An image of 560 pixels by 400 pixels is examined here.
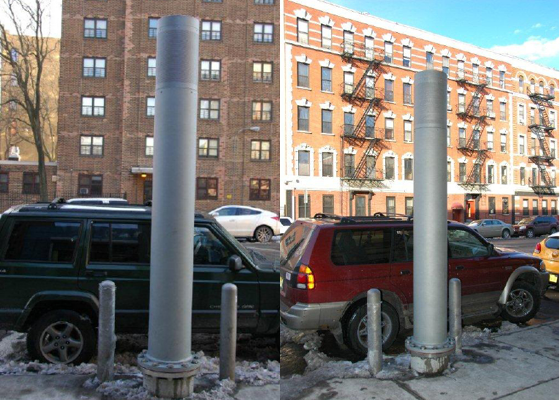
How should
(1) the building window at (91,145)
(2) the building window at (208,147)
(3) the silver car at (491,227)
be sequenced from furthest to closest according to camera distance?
1. (2) the building window at (208,147)
2. (1) the building window at (91,145)
3. (3) the silver car at (491,227)

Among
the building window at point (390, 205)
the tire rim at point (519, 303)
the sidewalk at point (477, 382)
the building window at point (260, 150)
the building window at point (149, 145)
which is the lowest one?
the sidewalk at point (477, 382)

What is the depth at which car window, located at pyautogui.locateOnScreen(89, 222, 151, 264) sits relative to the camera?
139 inches

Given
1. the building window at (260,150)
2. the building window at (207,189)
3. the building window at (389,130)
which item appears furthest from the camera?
the building window at (207,189)

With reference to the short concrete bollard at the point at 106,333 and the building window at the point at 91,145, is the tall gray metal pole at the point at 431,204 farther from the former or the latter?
the building window at the point at 91,145

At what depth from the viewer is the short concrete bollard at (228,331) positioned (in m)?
3.06

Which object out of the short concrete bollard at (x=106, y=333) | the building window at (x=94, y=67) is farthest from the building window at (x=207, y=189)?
the short concrete bollard at (x=106, y=333)

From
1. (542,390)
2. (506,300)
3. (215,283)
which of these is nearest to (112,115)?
(215,283)

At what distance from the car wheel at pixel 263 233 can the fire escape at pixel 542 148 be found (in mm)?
5671

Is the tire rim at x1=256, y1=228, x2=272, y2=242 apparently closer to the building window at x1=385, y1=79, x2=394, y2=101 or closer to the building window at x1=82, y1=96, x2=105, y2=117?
the building window at x1=385, y1=79, x2=394, y2=101

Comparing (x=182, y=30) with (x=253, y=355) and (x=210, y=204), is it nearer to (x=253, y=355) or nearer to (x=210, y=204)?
(x=253, y=355)

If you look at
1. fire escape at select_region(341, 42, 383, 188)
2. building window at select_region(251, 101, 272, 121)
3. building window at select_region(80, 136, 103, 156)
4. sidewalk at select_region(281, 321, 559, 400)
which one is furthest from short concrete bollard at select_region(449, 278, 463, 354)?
building window at select_region(80, 136, 103, 156)

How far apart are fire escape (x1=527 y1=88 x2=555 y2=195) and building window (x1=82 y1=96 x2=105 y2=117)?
10.9 m

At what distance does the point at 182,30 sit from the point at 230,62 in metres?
11.7

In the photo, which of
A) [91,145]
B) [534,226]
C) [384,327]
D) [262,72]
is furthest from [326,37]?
[91,145]
